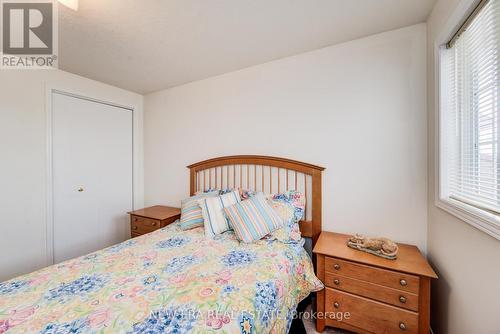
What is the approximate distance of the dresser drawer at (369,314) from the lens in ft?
4.52

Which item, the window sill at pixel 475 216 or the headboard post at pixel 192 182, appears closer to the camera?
the window sill at pixel 475 216

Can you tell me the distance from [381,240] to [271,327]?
102 cm

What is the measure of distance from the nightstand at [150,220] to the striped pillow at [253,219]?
93 centimetres

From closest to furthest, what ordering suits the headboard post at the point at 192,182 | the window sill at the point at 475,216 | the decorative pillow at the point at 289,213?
the window sill at the point at 475,216 < the decorative pillow at the point at 289,213 < the headboard post at the point at 192,182

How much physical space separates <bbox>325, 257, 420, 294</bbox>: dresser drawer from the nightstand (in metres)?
1.78

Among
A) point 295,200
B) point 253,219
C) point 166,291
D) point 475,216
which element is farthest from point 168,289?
point 475,216

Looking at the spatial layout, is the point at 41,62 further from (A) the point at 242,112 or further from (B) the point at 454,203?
(B) the point at 454,203

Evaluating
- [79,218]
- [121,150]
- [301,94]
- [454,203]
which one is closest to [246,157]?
[301,94]

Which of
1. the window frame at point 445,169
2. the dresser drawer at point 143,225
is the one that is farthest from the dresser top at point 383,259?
the dresser drawer at point 143,225

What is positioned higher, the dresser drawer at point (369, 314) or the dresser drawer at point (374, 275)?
the dresser drawer at point (374, 275)

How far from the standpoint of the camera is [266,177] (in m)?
2.34

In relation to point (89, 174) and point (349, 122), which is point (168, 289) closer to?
point (349, 122)

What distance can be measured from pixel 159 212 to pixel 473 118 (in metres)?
2.95

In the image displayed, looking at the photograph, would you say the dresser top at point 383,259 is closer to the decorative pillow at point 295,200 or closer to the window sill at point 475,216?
the decorative pillow at point 295,200
